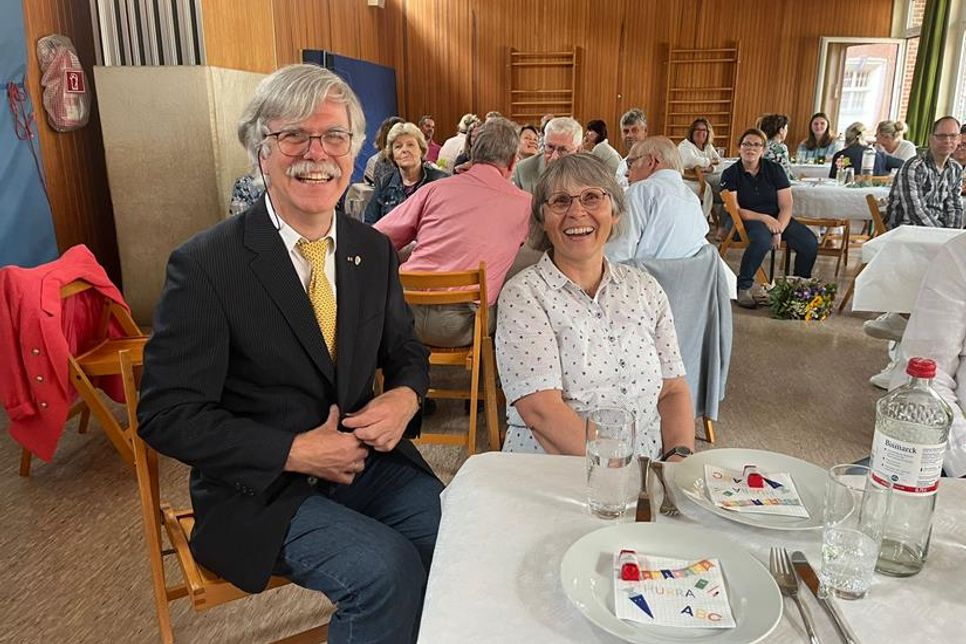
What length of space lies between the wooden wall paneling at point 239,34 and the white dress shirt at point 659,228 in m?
3.29

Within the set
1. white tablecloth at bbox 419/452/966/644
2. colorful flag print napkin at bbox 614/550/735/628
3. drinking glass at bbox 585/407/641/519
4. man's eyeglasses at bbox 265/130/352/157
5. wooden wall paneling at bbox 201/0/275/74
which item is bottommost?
white tablecloth at bbox 419/452/966/644

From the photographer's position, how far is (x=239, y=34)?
5.39 meters

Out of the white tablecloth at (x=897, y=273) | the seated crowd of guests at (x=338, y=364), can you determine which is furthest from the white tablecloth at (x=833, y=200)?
the seated crowd of guests at (x=338, y=364)

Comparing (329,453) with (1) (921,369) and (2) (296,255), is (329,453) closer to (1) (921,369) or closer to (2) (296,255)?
(2) (296,255)

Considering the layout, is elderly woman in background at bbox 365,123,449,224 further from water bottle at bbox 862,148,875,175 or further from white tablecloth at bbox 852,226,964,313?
water bottle at bbox 862,148,875,175

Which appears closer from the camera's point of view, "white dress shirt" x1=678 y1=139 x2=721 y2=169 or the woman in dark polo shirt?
the woman in dark polo shirt

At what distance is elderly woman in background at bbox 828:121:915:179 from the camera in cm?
755

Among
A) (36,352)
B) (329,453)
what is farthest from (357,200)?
(329,453)

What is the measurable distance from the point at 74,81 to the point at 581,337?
4.40 metres

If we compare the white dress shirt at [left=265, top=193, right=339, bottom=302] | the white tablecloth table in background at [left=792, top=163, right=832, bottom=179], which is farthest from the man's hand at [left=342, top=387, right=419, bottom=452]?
the white tablecloth table in background at [left=792, top=163, right=832, bottom=179]

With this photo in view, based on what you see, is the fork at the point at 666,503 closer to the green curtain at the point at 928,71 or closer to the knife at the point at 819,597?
the knife at the point at 819,597

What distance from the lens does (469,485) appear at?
125cm

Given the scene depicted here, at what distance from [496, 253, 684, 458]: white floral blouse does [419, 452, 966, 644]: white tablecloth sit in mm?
489

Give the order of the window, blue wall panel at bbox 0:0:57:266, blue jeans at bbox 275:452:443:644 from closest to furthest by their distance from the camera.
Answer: blue jeans at bbox 275:452:443:644, blue wall panel at bbox 0:0:57:266, the window
